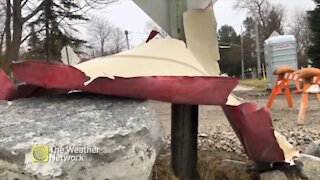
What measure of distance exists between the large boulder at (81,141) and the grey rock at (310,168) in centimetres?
145

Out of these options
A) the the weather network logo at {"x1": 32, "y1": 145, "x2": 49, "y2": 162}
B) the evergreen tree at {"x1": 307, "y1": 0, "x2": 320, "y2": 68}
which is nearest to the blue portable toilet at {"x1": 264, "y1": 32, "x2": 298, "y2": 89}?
the evergreen tree at {"x1": 307, "y1": 0, "x2": 320, "y2": 68}

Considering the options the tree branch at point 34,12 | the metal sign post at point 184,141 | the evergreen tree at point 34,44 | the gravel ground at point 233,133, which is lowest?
the gravel ground at point 233,133

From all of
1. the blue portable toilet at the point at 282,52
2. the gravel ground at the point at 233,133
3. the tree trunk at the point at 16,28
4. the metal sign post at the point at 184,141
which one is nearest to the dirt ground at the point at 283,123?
the gravel ground at the point at 233,133

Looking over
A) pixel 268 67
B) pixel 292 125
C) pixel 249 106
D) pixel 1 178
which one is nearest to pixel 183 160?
pixel 249 106

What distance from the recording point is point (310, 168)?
4574 millimetres

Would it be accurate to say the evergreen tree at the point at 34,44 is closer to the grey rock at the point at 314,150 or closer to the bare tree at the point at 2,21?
the bare tree at the point at 2,21

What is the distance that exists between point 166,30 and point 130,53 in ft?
1.60

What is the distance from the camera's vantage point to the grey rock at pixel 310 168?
453 centimetres

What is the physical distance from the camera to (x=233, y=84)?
3760mm

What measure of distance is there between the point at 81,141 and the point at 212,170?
1.80 m

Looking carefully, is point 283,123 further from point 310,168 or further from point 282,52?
point 282,52

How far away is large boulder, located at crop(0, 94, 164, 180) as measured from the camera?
320cm

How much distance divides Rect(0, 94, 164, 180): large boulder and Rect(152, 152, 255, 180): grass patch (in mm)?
725

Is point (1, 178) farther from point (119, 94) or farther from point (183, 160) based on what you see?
point (183, 160)
